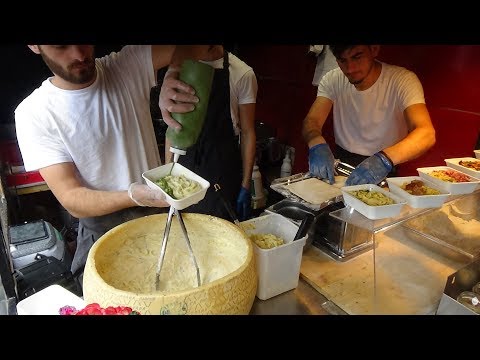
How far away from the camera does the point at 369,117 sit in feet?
7.91

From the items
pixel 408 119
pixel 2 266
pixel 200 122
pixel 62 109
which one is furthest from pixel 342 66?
pixel 2 266

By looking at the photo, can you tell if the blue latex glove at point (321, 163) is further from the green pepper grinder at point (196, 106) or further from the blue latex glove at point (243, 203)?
the green pepper grinder at point (196, 106)

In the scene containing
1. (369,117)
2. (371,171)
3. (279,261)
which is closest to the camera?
(279,261)

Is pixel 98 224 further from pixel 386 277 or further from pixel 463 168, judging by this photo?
pixel 463 168

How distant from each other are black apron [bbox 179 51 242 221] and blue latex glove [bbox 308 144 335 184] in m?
0.60

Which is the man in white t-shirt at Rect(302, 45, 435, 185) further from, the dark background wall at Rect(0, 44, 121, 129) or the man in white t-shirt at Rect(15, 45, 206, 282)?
the dark background wall at Rect(0, 44, 121, 129)

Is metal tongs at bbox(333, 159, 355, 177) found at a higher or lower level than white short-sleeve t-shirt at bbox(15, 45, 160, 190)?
lower

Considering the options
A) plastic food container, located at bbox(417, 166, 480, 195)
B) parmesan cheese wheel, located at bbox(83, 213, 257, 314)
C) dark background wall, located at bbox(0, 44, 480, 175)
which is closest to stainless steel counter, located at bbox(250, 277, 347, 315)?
parmesan cheese wheel, located at bbox(83, 213, 257, 314)

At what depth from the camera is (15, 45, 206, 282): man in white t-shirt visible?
1356 millimetres

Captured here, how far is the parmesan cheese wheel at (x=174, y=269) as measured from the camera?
80 centimetres

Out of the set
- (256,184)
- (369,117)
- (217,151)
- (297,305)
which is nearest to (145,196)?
(297,305)

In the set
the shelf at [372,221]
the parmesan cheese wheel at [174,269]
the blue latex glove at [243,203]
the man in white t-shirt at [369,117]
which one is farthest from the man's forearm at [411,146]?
the parmesan cheese wheel at [174,269]

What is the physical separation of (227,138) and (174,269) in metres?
1.27
